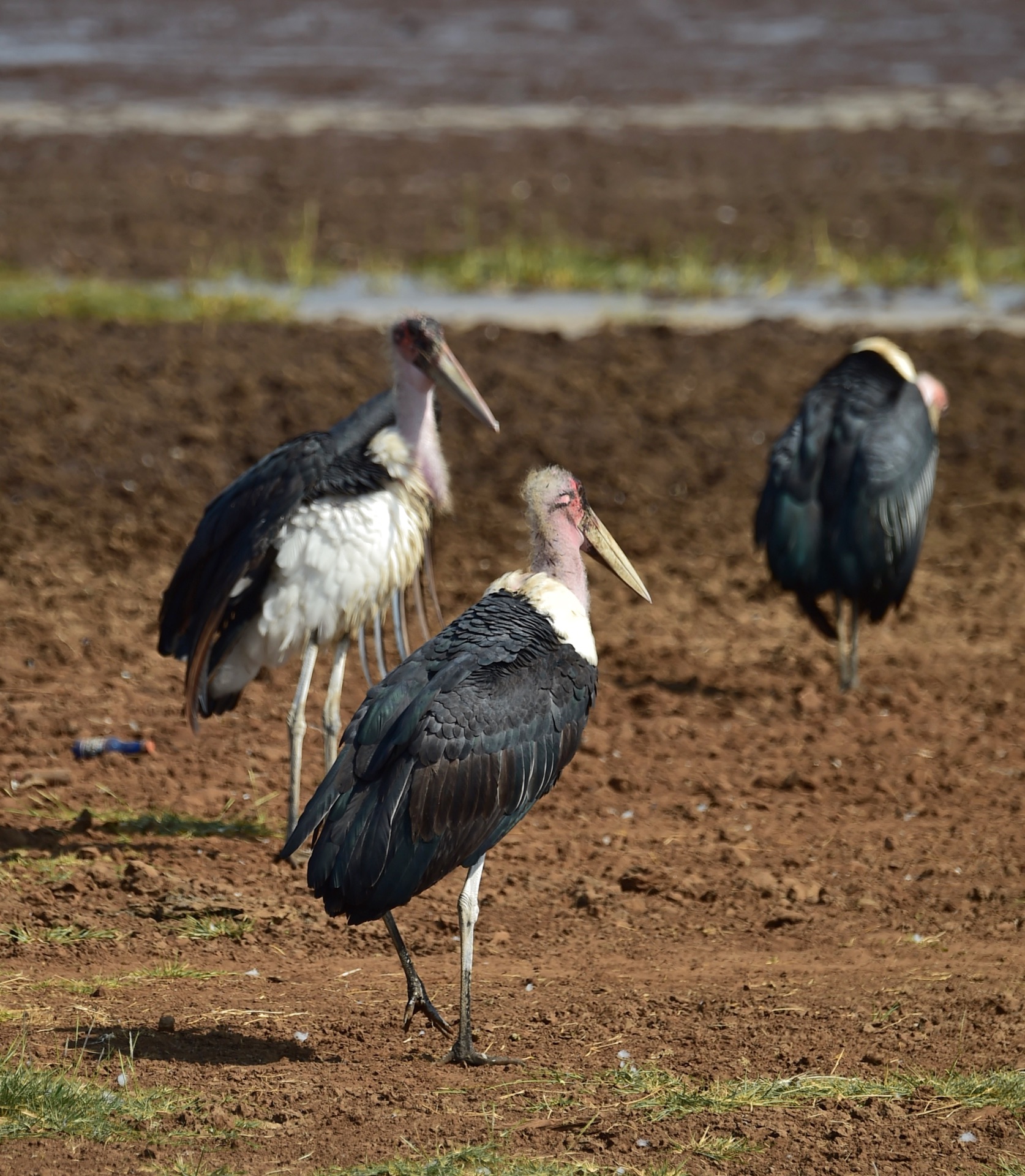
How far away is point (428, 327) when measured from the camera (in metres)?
6.32

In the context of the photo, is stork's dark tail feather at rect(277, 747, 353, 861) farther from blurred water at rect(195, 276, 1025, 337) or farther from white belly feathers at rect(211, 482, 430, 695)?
blurred water at rect(195, 276, 1025, 337)

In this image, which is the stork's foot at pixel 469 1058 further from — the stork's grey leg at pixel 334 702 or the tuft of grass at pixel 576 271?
the tuft of grass at pixel 576 271

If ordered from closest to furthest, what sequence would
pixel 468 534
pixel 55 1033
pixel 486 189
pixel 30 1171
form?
1. pixel 30 1171
2. pixel 55 1033
3. pixel 468 534
4. pixel 486 189

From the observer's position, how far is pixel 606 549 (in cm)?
517

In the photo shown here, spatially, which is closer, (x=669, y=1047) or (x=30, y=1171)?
(x=30, y=1171)

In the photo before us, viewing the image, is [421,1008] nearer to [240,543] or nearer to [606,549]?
[606,549]

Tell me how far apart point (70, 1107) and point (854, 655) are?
461cm

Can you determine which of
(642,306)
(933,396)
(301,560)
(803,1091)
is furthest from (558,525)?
(642,306)

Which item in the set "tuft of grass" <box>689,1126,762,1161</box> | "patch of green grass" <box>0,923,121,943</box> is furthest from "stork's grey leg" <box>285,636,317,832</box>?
"tuft of grass" <box>689,1126,762,1161</box>

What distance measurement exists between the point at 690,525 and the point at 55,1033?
567 centimetres

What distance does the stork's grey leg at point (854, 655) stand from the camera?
7652mm

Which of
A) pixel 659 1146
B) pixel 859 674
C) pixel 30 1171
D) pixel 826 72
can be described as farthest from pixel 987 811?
pixel 826 72

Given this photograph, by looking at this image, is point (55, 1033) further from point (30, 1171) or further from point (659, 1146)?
point (659, 1146)

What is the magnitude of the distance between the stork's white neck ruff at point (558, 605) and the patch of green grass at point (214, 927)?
1265mm
